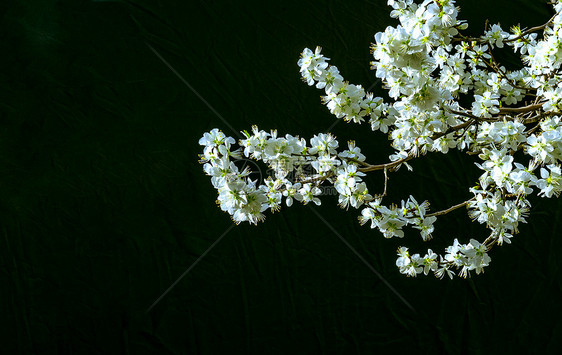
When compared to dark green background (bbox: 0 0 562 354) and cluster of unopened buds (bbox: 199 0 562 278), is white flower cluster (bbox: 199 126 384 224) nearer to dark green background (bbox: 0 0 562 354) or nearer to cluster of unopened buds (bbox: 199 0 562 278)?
cluster of unopened buds (bbox: 199 0 562 278)

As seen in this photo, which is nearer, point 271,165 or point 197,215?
point 271,165

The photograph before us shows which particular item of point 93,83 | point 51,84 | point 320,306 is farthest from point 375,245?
point 51,84

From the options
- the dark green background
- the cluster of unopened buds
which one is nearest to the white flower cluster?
the cluster of unopened buds

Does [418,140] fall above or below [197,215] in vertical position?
below

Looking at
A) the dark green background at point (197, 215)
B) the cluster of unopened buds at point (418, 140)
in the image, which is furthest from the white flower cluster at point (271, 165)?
the dark green background at point (197, 215)

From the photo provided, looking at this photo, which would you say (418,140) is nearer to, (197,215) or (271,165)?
(271,165)

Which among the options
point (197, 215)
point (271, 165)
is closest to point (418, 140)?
point (271, 165)

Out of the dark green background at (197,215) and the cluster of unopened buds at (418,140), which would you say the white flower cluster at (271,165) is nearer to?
the cluster of unopened buds at (418,140)

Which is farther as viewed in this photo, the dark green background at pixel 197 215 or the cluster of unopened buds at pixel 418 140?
the dark green background at pixel 197 215

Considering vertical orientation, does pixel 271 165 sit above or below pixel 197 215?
below
